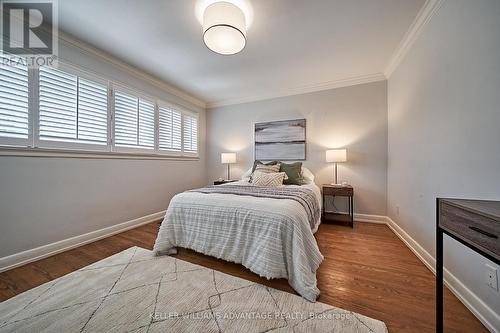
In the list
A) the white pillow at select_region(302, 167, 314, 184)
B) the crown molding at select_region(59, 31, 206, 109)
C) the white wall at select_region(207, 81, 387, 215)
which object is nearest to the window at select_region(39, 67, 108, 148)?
the crown molding at select_region(59, 31, 206, 109)

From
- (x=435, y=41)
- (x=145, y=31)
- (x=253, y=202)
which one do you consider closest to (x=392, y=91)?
(x=435, y=41)

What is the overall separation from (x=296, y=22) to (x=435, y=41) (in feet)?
4.24

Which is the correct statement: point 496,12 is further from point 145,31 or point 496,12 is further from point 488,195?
point 145,31

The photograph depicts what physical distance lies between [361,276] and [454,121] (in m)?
1.46

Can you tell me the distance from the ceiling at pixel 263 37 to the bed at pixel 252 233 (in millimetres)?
1829

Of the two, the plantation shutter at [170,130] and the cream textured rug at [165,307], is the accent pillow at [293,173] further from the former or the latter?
the plantation shutter at [170,130]

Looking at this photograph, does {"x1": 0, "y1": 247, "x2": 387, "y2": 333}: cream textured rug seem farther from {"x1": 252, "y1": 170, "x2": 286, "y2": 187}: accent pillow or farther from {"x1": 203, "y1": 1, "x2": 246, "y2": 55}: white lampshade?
{"x1": 203, "y1": 1, "x2": 246, "y2": 55}: white lampshade

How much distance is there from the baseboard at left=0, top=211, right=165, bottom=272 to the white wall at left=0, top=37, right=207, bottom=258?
5 cm

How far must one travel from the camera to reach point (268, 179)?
278 centimetres

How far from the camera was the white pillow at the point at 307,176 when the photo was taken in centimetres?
305

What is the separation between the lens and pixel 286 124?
11.7 feet

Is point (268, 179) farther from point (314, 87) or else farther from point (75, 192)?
point (75, 192)

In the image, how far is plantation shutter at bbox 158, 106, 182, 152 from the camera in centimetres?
326

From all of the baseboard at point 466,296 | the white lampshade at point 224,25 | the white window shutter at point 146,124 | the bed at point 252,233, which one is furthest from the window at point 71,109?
the baseboard at point 466,296
